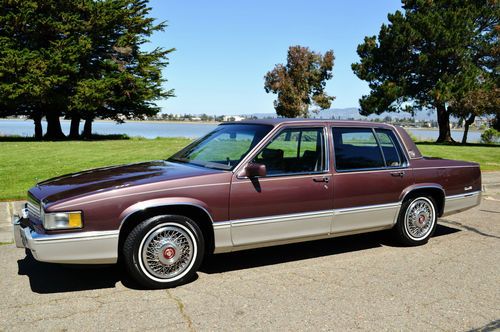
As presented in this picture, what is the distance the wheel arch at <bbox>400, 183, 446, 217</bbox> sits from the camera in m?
5.89

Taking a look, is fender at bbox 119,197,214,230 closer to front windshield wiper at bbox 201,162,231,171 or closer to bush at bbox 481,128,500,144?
front windshield wiper at bbox 201,162,231,171

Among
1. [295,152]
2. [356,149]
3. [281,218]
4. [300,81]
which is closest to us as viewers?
[281,218]

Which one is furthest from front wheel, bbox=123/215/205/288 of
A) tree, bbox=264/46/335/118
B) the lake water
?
tree, bbox=264/46/335/118

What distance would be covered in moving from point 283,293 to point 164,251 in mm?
1183

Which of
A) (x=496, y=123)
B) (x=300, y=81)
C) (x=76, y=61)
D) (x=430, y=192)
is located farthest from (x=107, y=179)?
(x=300, y=81)

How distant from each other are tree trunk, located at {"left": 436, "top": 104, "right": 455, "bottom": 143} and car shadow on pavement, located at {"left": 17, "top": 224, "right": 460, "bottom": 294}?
34.9 metres

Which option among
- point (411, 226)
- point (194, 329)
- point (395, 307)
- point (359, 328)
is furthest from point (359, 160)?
point (194, 329)

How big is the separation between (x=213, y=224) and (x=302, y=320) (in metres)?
1.35

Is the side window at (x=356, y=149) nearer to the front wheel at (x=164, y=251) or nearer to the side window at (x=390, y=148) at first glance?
the side window at (x=390, y=148)

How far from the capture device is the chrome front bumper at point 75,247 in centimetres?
403

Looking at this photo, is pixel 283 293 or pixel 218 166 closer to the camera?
pixel 283 293

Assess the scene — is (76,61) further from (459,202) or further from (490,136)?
(490,136)

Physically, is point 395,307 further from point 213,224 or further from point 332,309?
point 213,224

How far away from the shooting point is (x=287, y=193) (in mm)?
4961
